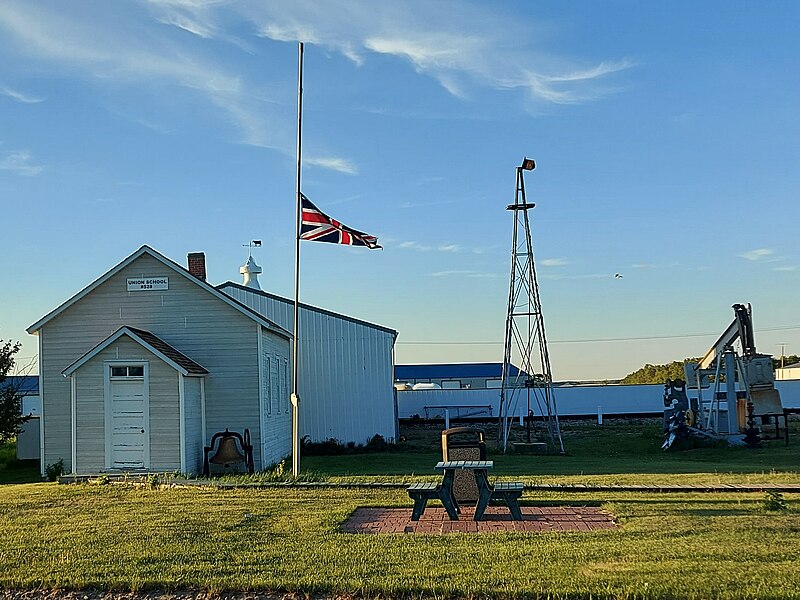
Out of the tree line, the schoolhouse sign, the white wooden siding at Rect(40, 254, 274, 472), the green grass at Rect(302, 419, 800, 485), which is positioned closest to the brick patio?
the green grass at Rect(302, 419, 800, 485)

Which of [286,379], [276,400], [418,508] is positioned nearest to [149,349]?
[276,400]

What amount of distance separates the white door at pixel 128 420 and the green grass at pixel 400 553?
19.5 ft

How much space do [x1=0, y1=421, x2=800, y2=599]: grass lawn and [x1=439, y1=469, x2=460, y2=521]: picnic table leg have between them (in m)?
1.25

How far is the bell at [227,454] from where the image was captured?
19953 mm

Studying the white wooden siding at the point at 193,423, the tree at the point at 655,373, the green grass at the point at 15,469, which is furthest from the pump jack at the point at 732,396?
the tree at the point at 655,373

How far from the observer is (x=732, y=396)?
2644 cm

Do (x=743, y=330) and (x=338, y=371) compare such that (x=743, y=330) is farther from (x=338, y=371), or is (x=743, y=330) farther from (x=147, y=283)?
(x=147, y=283)

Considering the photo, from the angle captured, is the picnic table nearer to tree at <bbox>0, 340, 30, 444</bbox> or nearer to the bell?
the bell

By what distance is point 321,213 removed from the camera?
17.5 m

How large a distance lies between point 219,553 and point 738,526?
5.57 m

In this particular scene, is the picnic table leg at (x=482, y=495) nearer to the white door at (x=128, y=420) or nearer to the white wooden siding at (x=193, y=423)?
the white wooden siding at (x=193, y=423)

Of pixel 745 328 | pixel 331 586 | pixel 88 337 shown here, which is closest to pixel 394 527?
pixel 331 586

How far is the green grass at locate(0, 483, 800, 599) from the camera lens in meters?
7.74

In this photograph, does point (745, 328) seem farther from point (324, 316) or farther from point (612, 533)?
point (612, 533)
